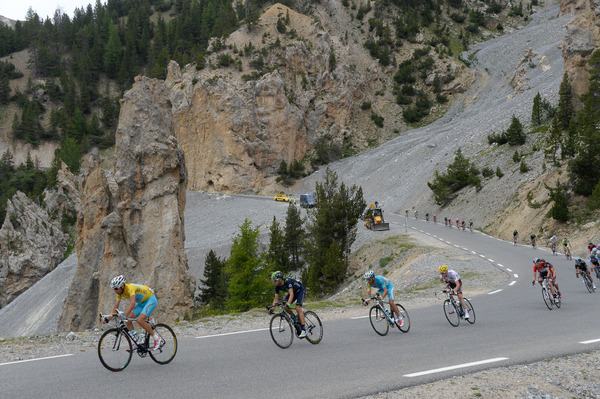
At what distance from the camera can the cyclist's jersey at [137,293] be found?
844 cm

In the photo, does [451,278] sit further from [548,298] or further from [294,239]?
[294,239]

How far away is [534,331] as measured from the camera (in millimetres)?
10617

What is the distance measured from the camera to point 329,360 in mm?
8344

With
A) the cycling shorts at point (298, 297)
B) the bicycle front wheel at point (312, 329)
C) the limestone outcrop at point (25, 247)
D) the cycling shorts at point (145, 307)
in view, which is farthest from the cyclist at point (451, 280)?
the limestone outcrop at point (25, 247)

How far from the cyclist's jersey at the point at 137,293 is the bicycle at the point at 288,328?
2.50 meters

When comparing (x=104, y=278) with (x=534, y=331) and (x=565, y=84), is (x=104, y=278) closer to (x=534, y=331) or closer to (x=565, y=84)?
(x=534, y=331)

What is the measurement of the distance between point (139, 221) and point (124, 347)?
1514 cm

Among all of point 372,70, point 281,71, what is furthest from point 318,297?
point 372,70

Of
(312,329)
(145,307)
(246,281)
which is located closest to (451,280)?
(312,329)

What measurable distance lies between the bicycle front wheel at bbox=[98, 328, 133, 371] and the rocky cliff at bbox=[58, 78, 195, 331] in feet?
40.8

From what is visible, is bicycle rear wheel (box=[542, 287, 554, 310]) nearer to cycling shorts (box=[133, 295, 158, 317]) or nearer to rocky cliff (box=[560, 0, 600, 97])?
cycling shorts (box=[133, 295, 158, 317])

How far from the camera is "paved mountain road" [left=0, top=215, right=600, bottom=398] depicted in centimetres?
679

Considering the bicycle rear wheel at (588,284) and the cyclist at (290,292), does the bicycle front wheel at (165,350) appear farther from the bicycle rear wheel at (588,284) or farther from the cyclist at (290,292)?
the bicycle rear wheel at (588,284)

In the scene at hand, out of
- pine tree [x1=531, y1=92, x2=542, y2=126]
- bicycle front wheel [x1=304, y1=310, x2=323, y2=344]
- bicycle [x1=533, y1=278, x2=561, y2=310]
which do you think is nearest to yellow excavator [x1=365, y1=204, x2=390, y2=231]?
pine tree [x1=531, y1=92, x2=542, y2=126]
